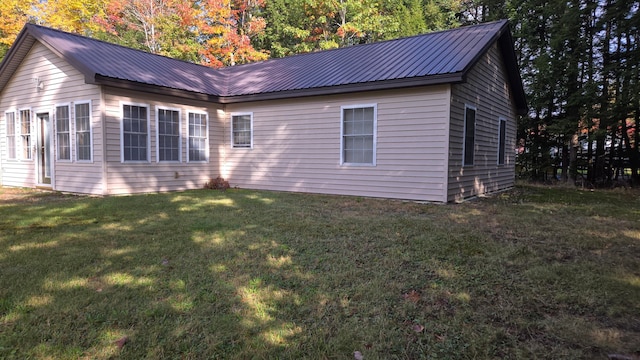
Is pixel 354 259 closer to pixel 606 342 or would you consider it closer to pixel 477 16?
pixel 606 342

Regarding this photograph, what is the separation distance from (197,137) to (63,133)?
11.1ft

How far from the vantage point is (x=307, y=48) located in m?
22.5

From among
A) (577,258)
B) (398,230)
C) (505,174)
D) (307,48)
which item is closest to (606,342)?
(577,258)

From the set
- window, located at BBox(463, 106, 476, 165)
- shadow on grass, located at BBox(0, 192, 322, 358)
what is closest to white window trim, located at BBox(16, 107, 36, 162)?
shadow on grass, located at BBox(0, 192, 322, 358)

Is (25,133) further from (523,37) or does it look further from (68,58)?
(523,37)

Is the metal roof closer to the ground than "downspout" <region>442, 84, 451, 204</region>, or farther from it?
farther from it

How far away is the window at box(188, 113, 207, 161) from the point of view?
11.0 metres

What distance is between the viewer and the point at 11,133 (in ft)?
37.7

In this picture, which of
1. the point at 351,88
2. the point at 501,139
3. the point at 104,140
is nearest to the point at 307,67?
the point at 351,88

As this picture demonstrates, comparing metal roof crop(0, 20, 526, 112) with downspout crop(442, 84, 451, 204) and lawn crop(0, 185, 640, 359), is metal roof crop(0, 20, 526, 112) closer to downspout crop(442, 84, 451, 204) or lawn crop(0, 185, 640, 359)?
downspout crop(442, 84, 451, 204)

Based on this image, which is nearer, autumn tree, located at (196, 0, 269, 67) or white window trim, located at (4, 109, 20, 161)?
white window trim, located at (4, 109, 20, 161)

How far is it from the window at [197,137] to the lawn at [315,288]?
5.02 meters

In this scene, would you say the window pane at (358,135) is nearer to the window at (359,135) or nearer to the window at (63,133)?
the window at (359,135)

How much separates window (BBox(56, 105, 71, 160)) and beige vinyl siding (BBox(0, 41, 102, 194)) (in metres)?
0.15
